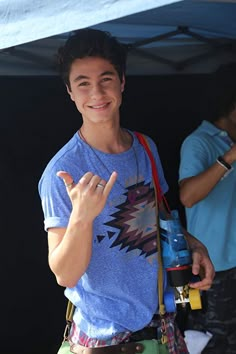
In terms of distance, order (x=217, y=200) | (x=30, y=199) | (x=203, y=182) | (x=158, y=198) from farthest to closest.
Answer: (x=30, y=199) < (x=217, y=200) < (x=203, y=182) < (x=158, y=198)

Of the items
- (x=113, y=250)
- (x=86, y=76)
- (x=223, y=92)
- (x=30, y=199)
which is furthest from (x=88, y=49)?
(x=30, y=199)

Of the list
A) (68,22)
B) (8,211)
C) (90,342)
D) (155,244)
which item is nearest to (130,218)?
(155,244)

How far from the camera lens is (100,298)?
1.86 metres

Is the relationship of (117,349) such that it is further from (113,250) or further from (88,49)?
(88,49)

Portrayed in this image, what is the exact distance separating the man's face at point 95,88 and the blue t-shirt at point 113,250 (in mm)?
111

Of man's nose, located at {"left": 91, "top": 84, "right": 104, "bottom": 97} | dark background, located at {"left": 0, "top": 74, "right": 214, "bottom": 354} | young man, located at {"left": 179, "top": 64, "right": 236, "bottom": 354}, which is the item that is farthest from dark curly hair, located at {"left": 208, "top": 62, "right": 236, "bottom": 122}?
man's nose, located at {"left": 91, "top": 84, "right": 104, "bottom": 97}

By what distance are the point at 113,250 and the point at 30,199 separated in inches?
68.3

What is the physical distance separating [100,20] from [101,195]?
0.44m

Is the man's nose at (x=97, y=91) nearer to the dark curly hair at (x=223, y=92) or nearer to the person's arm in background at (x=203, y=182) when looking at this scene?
the person's arm in background at (x=203, y=182)

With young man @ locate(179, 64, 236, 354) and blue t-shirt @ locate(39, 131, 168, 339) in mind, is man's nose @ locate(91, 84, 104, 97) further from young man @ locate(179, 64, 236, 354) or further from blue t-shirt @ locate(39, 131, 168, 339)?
young man @ locate(179, 64, 236, 354)

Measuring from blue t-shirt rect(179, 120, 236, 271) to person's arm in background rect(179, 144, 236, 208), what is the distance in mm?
144

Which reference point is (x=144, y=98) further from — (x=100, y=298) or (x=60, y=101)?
(x=100, y=298)

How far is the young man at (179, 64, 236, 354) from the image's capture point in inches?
104

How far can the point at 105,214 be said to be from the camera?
1.85 meters
